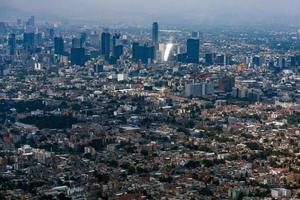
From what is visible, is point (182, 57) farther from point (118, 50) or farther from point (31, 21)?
point (31, 21)

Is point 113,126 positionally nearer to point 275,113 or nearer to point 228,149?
point 228,149

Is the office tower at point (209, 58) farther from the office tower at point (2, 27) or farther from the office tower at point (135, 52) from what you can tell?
the office tower at point (2, 27)

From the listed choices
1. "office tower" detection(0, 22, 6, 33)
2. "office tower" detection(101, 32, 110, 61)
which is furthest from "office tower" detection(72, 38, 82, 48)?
"office tower" detection(0, 22, 6, 33)

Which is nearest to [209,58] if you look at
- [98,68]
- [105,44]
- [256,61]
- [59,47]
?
[256,61]

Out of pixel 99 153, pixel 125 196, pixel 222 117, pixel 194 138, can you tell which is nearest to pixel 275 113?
pixel 222 117

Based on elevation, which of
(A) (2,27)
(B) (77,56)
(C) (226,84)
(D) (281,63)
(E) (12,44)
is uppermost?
(A) (2,27)

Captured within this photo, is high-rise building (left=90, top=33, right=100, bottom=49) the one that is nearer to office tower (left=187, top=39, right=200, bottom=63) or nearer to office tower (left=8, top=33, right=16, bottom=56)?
office tower (left=8, top=33, right=16, bottom=56)

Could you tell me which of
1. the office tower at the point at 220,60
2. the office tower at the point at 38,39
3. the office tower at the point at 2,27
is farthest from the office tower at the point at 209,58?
the office tower at the point at 2,27
